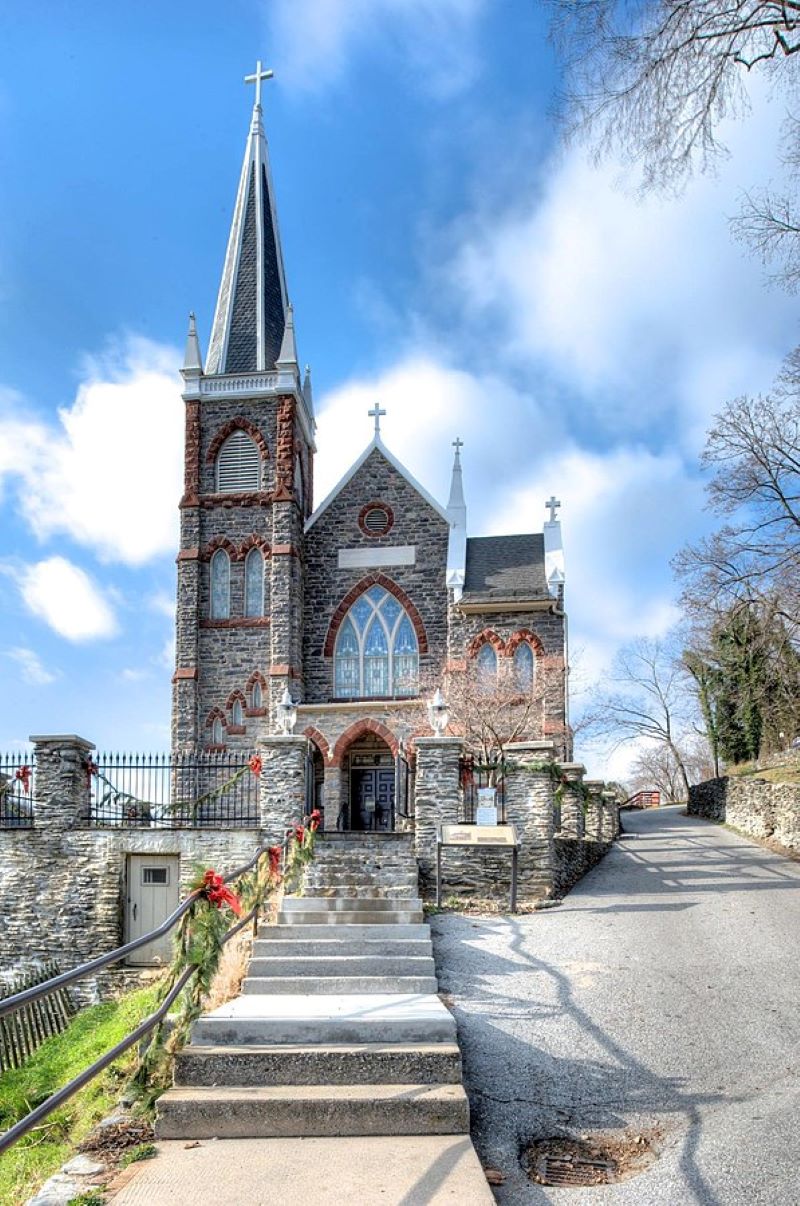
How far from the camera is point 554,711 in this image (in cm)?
2666

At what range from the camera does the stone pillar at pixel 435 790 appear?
51.2 ft

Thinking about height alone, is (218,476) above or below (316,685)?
above

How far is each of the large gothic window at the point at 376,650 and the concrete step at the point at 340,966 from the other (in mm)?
18501

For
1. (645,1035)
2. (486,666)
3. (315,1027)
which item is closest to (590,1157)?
(315,1027)

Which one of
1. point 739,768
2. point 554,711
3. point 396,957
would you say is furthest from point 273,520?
point 396,957

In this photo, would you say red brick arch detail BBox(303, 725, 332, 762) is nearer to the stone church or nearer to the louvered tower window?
the stone church

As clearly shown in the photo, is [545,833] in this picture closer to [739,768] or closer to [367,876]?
[367,876]

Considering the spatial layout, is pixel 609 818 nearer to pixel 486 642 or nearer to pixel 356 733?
pixel 486 642

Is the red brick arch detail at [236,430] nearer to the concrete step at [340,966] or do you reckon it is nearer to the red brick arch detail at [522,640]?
the red brick arch detail at [522,640]

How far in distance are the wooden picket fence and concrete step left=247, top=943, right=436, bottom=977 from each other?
4.81 meters

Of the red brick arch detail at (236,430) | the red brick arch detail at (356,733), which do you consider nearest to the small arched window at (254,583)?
the red brick arch detail at (236,430)

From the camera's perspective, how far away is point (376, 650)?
2905 cm

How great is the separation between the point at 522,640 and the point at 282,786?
12844mm

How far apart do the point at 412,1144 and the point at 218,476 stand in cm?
2582
